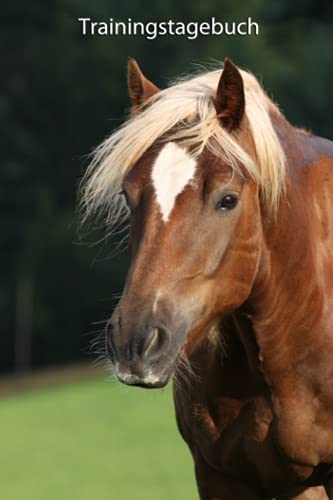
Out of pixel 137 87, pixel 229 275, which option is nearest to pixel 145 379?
pixel 229 275

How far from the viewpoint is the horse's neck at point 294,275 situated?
4188 millimetres

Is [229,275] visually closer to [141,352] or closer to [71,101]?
[141,352]

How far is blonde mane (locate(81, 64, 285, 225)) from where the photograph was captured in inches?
154

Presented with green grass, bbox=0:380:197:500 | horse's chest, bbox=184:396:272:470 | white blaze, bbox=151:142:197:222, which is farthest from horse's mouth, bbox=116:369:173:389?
green grass, bbox=0:380:197:500

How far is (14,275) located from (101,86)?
21.6ft

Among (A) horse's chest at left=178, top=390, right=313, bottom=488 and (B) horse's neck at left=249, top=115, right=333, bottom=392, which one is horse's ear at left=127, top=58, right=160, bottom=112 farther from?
(A) horse's chest at left=178, top=390, right=313, bottom=488

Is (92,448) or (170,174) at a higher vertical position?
(170,174)

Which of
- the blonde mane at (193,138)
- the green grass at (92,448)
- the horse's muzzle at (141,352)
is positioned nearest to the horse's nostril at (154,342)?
the horse's muzzle at (141,352)

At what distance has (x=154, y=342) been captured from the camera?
360 cm

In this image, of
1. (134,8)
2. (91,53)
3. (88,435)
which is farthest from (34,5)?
(88,435)

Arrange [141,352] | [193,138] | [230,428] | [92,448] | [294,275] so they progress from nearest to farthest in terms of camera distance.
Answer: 1. [141,352]
2. [193,138]
3. [294,275]
4. [230,428]
5. [92,448]

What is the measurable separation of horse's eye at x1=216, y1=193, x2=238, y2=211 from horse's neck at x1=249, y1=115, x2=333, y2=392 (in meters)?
0.33

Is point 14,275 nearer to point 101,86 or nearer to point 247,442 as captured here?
point 101,86

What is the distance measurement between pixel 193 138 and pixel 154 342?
73 cm
